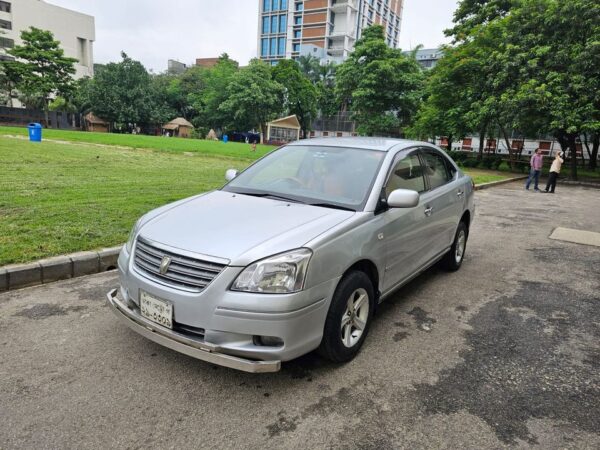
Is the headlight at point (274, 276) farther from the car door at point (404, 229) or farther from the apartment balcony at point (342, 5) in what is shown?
the apartment balcony at point (342, 5)

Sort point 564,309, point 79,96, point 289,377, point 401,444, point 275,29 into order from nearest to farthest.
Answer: point 401,444
point 289,377
point 564,309
point 79,96
point 275,29

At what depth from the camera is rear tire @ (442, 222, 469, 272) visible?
523cm

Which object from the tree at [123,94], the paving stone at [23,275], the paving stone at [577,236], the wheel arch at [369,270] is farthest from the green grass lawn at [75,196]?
the tree at [123,94]

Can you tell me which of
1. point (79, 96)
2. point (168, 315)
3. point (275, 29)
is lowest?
point (168, 315)

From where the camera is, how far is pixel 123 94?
5450cm

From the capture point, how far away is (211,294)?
252 centimetres

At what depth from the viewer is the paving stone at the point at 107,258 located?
4.80 metres

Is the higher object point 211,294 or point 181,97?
point 181,97

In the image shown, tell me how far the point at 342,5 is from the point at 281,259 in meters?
93.6

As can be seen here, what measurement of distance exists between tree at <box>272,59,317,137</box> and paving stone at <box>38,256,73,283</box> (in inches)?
2208

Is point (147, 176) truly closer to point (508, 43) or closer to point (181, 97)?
point (508, 43)

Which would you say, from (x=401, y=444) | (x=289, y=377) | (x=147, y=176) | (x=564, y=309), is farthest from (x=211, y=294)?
(x=147, y=176)

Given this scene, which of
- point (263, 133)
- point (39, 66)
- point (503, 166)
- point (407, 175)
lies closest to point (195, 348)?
point (407, 175)

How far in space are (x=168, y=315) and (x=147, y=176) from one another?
9.01 metres
